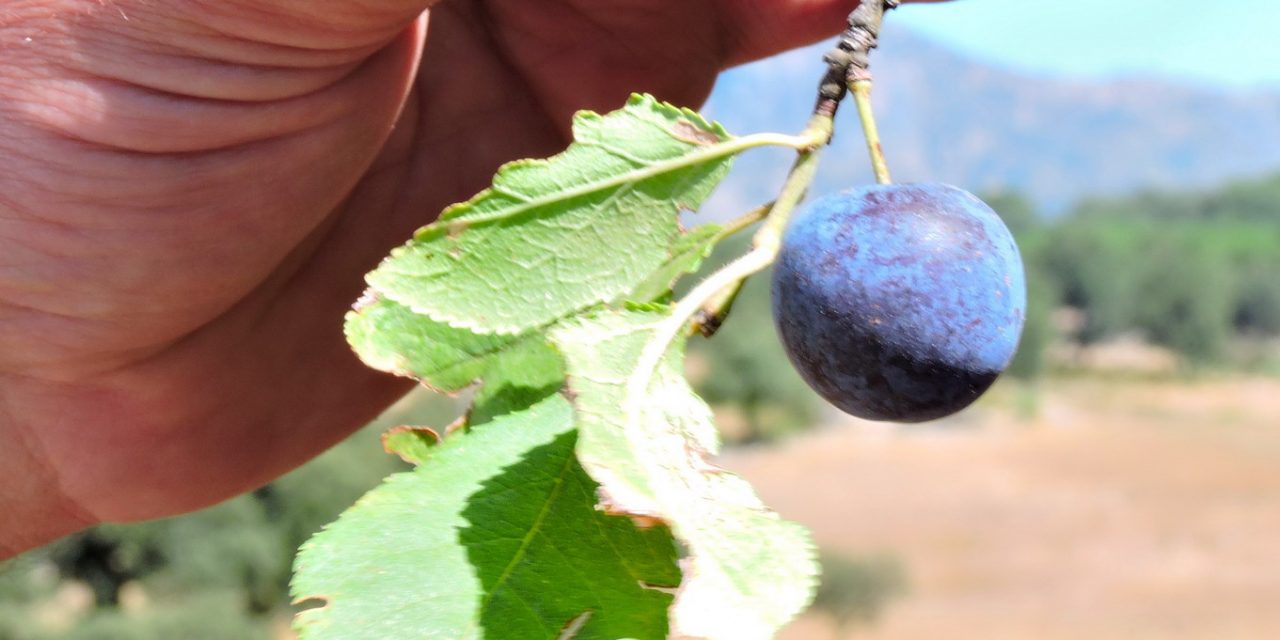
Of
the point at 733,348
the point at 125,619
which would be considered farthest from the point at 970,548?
the point at 125,619

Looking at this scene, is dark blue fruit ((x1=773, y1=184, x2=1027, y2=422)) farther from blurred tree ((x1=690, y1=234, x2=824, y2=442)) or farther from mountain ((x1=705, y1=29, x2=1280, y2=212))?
mountain ((x1=705, y1=29, x2=1280, y2=212))

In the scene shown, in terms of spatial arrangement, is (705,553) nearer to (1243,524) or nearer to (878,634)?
(878,634)

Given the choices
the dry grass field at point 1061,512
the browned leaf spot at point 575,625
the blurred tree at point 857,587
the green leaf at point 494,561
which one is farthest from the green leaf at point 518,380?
the dry grass field at point 1061,512

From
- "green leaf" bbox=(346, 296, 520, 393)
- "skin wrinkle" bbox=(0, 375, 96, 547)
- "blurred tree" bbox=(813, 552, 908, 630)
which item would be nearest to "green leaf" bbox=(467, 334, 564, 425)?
"green leaf" bbox=(346, 296, 520, 393)

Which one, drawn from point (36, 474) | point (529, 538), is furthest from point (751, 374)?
point (529, 538)

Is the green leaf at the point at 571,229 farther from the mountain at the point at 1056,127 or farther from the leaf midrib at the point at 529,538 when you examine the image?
the mountain at the point at 1056,127

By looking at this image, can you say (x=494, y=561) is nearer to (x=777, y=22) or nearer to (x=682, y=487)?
(x=682, y=487)
